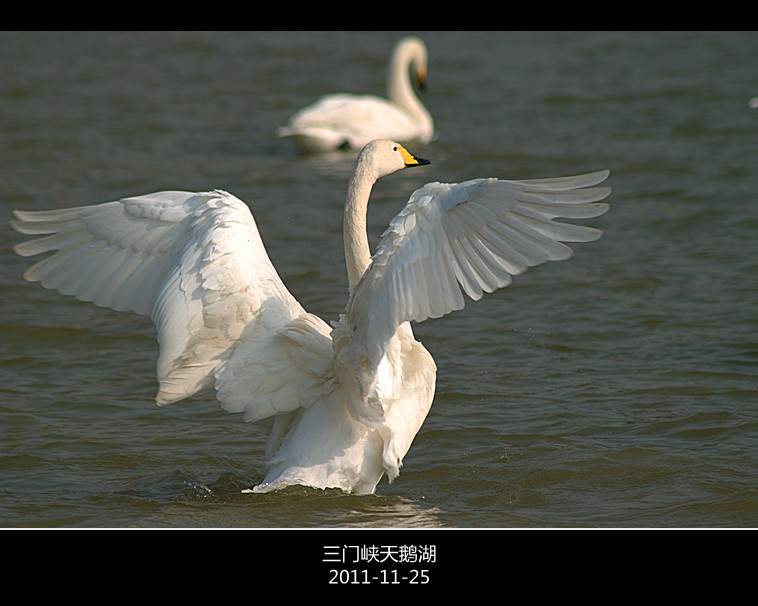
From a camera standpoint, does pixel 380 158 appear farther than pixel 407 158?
No

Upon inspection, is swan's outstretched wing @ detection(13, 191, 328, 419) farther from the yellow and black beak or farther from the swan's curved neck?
the swan's curved neck

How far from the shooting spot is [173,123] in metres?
14.9

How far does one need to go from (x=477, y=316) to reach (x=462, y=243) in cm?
420

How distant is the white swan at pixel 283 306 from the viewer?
4.44 meters

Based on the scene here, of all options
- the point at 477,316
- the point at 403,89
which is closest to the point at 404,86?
the point at 403,89

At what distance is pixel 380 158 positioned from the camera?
5367 mm

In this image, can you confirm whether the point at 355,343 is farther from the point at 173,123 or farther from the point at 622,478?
the point at 173,123

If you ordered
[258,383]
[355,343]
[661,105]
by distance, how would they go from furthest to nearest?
[661,105] < [258,383] < [355,343]

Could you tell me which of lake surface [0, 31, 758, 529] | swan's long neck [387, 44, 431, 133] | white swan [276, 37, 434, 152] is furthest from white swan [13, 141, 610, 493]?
swan's long neck [387, 44, 431, 133]

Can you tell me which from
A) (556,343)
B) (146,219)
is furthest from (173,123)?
(146,219)

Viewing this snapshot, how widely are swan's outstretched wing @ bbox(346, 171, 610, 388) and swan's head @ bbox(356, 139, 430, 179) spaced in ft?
2.80

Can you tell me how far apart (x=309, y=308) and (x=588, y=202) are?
4.60m

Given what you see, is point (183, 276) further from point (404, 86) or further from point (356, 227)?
point (404, 86)

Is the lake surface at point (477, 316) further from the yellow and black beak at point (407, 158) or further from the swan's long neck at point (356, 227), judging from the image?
the yellow and black beak at point (407, 158)
